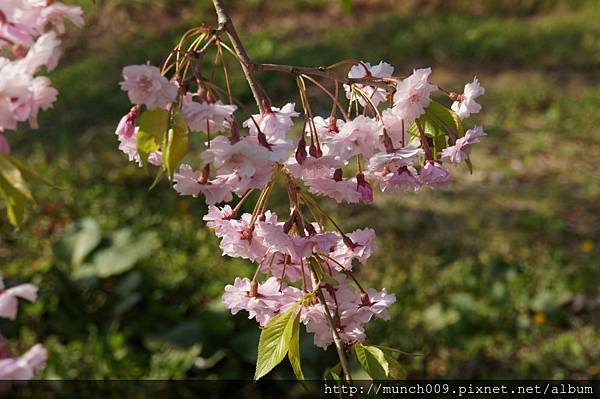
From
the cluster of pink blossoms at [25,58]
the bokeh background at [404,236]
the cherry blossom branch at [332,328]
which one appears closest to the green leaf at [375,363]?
the cherry blossom branch at [332,328]

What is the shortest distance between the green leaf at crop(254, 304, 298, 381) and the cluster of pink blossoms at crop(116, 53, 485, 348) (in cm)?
5

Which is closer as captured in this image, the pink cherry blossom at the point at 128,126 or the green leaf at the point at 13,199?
the green leaf at the point at 13,199

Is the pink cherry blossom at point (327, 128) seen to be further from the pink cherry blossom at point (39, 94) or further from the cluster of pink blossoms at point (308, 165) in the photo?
the pink cherry blossom at point (39, 94)

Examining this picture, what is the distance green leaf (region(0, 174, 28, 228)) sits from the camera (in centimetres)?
78

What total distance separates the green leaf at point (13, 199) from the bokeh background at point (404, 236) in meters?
1.67

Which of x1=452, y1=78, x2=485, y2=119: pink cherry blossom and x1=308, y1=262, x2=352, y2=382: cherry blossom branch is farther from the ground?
x1=452, y1=78, x2=485, y2=119: pink cherry blossom

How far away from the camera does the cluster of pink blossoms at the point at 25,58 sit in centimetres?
79

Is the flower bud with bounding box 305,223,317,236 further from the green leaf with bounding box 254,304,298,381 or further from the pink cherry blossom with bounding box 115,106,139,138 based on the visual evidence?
the pink cherry blossom with bounding box 115,106,139,138

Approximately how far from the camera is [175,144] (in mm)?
883

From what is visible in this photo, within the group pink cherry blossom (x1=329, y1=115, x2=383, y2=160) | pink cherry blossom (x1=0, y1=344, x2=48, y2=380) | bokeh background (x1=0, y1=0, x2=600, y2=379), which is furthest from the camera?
bokeh background (x1=0, y1=0, x2=600, y2=379)

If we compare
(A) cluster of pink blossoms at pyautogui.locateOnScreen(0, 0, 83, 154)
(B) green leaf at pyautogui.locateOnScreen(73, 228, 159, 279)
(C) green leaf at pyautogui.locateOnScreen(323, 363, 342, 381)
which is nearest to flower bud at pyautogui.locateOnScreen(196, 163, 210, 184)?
(A) cluster of pink blossoms at pyautogui.locateOnScreen(0, 0, 83, 154)

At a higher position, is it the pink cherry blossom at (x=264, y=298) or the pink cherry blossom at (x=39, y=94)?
the pink cherry blossom at (x=39, y=94)

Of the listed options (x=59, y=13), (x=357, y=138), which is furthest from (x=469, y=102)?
(x=59, y=13)

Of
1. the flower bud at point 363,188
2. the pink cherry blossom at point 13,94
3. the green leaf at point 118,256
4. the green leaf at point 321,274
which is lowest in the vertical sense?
the green leaf at point 118,256
